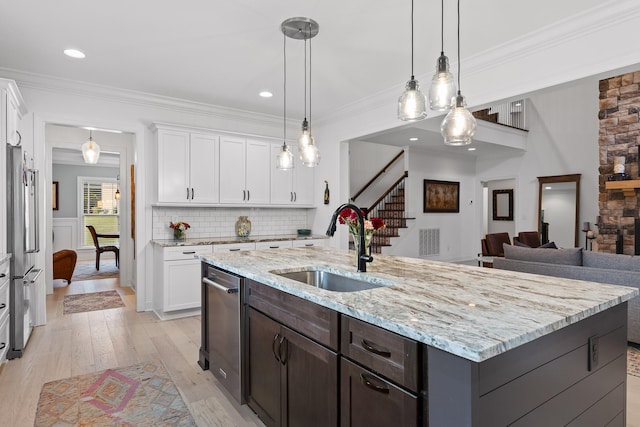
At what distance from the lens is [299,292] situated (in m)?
1.74

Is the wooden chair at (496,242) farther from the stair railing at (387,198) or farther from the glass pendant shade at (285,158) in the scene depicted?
the glass pendant shade at (285,158)

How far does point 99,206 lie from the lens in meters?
10.4

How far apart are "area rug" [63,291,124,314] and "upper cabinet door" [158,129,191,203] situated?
1770mm

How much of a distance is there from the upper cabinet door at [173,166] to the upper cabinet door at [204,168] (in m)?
0.08

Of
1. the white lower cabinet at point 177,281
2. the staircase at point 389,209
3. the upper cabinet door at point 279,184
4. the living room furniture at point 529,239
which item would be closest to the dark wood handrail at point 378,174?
the staircase at point 389,209

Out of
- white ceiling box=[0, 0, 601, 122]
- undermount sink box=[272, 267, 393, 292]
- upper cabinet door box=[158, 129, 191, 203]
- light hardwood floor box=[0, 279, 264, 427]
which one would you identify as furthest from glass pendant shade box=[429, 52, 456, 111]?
upper cabinet door box=[158, 129, 191, 203]

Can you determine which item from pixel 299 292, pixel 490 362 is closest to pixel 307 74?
pixel 299 292

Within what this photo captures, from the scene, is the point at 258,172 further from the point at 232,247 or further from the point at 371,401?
the point at 371,401

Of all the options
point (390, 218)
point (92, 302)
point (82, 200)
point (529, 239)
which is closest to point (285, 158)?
point (92, 302)

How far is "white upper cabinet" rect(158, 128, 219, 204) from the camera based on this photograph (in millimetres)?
4727

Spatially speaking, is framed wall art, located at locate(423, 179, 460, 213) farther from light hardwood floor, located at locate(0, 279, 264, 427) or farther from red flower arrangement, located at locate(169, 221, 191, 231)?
light hardwood floor, located at locate(0, 279, 264, 427)

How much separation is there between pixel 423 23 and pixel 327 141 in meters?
3.01

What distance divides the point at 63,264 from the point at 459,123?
6.88m

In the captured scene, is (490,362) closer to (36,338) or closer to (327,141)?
(36,338)
